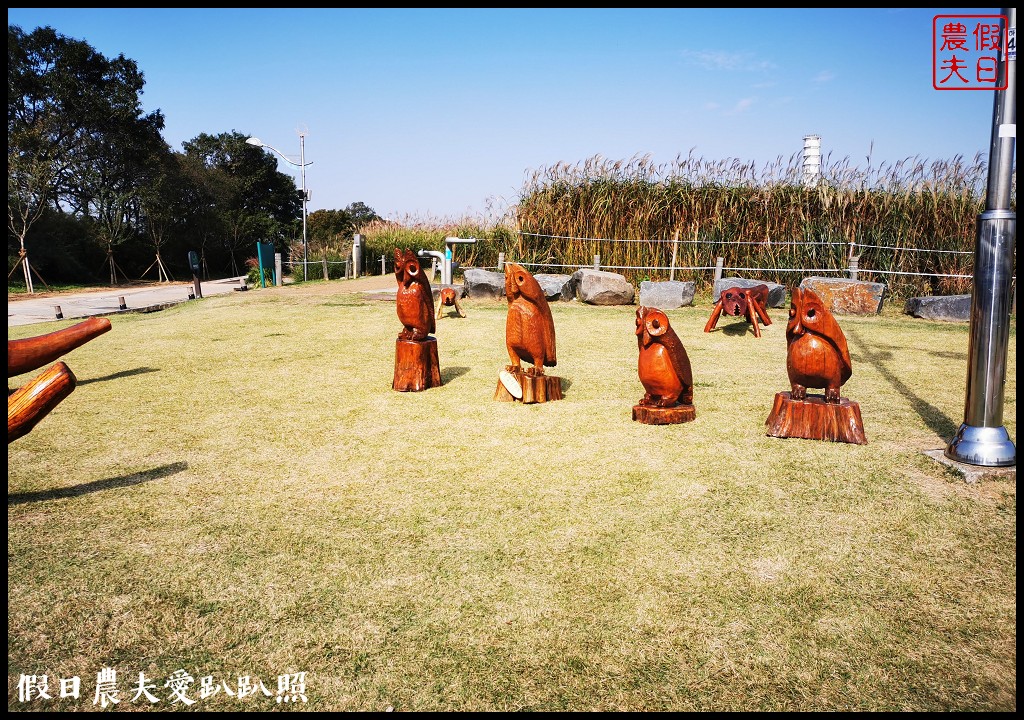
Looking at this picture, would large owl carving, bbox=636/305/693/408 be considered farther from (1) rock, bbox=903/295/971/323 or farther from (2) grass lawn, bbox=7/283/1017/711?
(1) rock, bbox=903/295/971/323

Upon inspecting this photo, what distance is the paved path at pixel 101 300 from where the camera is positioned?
12.4 metres

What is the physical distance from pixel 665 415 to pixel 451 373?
238 centimetres

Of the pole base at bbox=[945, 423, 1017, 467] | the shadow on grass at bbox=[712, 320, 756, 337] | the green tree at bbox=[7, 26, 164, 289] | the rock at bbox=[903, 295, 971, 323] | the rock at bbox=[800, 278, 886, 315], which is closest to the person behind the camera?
the pole base at bbox=[945, 423, 1017, 467]

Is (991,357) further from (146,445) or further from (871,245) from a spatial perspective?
(871,245)

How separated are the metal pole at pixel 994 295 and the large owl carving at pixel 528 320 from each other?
2630 mm

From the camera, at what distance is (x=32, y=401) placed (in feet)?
8.80

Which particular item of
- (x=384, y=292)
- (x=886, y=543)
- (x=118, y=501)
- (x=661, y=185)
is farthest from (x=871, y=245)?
(x=118, y=501)

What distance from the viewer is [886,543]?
2.79 metres

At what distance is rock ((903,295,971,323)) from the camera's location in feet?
30.8

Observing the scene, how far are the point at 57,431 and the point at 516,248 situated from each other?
9.98 metres

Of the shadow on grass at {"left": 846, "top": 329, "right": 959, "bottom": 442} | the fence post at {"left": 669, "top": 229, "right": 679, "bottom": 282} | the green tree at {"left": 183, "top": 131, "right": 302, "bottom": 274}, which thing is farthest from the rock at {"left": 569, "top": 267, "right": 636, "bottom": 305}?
the green tree at {"left": 183, "top": 131, "right": 302, "bottom": 274}

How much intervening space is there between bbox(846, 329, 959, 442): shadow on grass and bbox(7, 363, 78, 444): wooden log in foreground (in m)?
4.89

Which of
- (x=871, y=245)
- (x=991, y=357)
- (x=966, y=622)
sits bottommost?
(x=966, y=622)

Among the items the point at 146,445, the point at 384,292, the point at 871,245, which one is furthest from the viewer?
the point at 384,292
